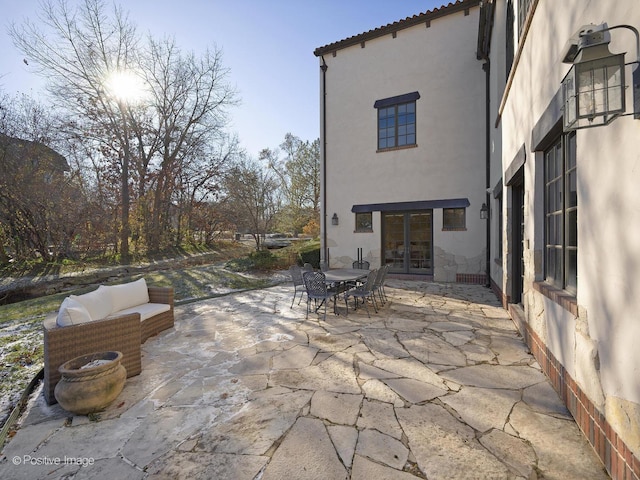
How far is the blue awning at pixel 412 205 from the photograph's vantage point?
916 centimetres

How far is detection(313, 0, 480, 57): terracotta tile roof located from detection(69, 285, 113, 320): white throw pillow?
Result: 10517 mm

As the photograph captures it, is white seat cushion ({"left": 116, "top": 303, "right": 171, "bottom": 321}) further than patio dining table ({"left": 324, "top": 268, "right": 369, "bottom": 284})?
No

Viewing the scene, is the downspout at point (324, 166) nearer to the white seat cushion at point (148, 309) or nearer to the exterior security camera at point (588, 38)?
the white seat cushion at point (148, 309)

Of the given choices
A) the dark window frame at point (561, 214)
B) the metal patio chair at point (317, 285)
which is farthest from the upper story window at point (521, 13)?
the metal patio chair at point (317, 285)

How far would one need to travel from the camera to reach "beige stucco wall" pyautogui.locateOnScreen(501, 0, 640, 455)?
1710mm

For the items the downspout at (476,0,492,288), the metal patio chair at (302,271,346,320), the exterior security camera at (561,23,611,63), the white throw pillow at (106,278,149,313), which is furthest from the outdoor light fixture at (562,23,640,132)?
the downspout at (476,0,492,288)

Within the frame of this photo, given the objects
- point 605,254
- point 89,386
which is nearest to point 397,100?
point 605,254

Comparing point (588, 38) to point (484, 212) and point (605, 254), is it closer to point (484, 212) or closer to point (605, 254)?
point (605, 254)

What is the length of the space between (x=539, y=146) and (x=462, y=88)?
6.81 metres

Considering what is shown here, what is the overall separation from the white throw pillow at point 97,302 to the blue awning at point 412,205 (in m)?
7.83

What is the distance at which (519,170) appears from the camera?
4633 mm

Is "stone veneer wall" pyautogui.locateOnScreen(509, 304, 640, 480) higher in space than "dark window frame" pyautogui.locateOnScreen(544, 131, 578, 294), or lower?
lower

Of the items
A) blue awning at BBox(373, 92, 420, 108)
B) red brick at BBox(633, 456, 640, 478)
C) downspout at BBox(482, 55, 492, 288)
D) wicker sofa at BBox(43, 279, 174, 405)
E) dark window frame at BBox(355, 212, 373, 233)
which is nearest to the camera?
red brick at BBox(633, 456, 640, 478)

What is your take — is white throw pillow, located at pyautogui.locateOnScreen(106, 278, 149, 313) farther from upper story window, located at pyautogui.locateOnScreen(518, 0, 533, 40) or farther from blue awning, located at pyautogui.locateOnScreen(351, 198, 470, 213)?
blue awning, located at pyautogui.locateOnScreen(351, 198, 470, 213)
